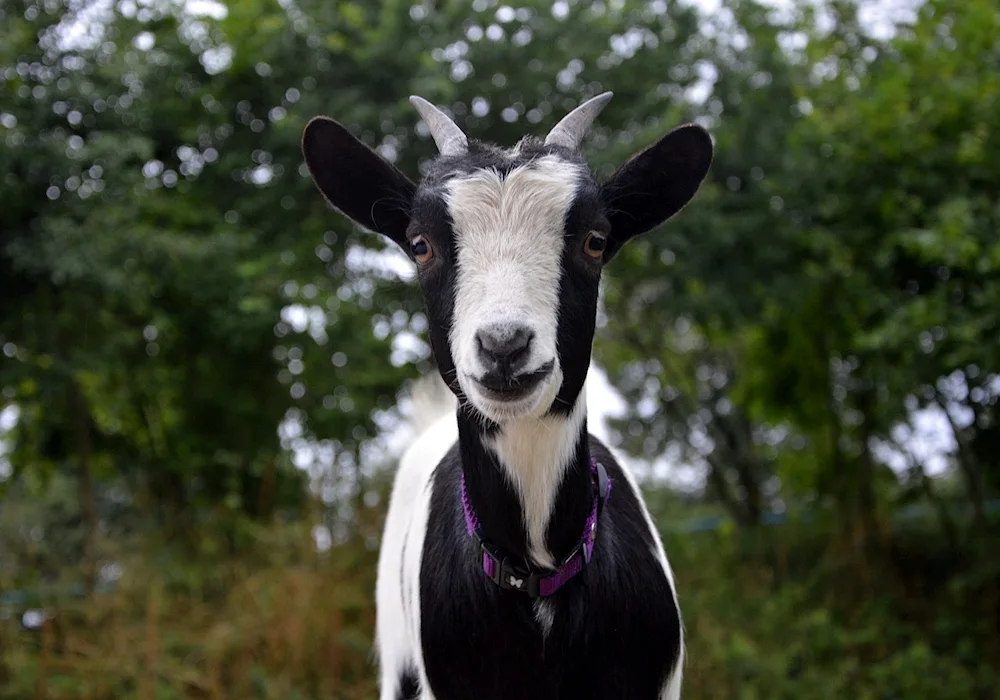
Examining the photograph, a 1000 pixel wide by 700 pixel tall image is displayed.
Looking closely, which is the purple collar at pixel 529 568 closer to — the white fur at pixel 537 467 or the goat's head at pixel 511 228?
the white fur at pixel 537 467

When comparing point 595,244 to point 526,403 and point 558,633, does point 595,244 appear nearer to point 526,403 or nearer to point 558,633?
point 526,403

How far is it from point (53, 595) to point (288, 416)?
2.74 meters

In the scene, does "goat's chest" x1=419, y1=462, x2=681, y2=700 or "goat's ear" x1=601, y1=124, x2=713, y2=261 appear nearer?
"goat's chest" x1=419, y1=462, x2=681, y2=700

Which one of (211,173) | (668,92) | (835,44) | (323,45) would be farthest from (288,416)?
(835,44)

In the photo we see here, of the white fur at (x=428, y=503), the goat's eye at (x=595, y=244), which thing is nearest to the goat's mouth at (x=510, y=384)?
the white fur at (x=428, y=503)

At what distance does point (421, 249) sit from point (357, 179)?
38cm

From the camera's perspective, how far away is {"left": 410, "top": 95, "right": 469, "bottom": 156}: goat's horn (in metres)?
2.93

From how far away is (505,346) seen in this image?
230 centimetres

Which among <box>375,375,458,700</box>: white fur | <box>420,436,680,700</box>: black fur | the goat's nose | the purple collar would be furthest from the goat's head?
<box>375,375,458,700</box>: white fur

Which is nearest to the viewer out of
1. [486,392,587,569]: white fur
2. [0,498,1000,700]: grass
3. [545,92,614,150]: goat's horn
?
[486,392,587,569]: white fur

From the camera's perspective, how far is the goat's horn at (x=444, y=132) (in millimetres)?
2934

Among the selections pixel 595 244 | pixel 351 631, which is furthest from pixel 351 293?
pixel 595 244

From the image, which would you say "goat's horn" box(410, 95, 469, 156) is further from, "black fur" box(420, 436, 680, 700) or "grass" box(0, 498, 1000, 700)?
"grass" box(0, 498, 1000, 700)

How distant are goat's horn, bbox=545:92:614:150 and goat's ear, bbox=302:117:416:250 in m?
0.46
